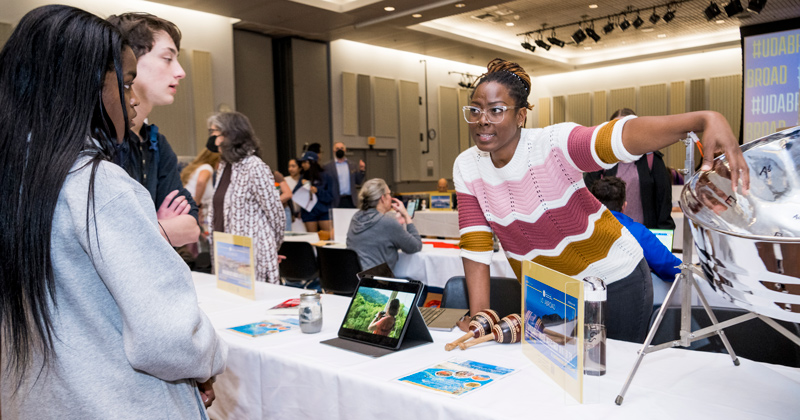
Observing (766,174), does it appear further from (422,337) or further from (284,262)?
(284,262)

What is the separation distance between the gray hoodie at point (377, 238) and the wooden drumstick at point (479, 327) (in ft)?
7.82

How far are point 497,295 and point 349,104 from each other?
9.30 m

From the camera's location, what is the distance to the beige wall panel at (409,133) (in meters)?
12.3

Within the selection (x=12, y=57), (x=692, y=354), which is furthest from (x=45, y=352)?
(x=692, y=354)

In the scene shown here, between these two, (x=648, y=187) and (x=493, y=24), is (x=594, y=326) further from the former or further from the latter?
(x=493, y=24)

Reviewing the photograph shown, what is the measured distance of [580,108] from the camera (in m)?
14.1

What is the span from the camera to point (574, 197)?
156 centimetres

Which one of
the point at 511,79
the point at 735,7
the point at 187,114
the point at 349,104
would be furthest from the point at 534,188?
the point at 349,104

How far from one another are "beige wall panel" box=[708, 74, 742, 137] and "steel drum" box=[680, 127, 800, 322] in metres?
12.1

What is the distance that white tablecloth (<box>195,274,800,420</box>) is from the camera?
112cm

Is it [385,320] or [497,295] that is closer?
[385,320]

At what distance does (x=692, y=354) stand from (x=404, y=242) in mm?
2682

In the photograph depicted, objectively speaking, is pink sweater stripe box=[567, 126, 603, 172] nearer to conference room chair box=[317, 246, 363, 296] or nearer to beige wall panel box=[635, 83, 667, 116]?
conference room chair box=[317, 246, 363, 296]

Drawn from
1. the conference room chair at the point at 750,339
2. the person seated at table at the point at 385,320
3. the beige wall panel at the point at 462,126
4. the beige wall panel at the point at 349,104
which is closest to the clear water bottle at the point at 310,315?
the person seated at table at the point at 385,320
